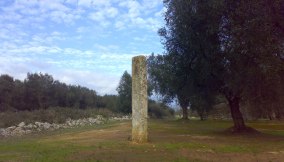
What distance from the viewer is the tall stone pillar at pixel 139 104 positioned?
82.3ft

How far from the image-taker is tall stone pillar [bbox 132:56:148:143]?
25078 mm

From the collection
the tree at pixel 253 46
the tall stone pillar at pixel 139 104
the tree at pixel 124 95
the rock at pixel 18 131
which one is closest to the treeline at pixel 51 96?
the tree at pixel 124 95

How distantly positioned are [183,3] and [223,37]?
373 cm

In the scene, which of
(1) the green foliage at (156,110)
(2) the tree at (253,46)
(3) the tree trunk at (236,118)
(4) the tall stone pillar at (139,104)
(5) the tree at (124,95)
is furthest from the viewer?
(1) the green foliage at (156,110)

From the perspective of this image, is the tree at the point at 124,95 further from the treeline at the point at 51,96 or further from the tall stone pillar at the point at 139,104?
the tall stone pillar at the point at 139,104

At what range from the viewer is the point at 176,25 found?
105 feet

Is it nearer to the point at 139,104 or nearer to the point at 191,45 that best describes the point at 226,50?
the point at 191,45

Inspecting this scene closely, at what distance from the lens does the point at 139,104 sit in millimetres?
25188

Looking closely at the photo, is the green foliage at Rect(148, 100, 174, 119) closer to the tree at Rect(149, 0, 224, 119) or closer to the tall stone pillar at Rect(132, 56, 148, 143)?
the tree at Rect(149, 0, 224, 119)

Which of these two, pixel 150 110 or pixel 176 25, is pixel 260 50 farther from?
pixel 150 110

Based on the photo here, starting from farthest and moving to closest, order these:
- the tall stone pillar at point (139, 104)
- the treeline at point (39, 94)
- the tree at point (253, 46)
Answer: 1. the treeline at point (39, 94)
2. the tree at point (253, 46)
3. the tall stone pillar at point (139, 104)

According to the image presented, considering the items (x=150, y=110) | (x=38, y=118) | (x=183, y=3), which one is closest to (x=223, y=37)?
(x=183, y=3)

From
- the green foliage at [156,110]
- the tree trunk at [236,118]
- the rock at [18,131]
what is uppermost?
the green foliage at [156,110]

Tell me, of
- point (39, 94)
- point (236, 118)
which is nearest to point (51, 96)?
point (39, 94)
